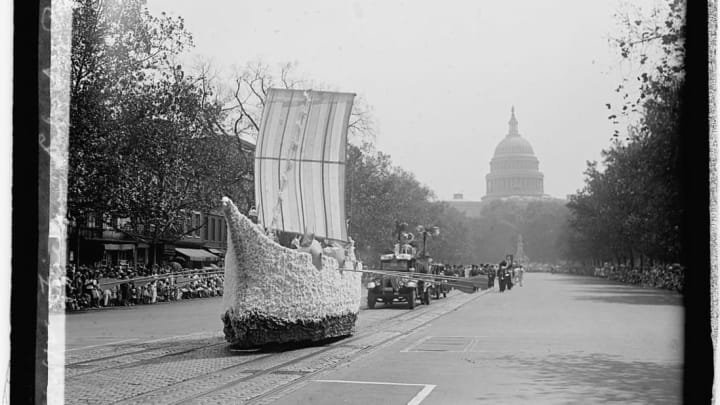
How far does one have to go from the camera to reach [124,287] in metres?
26.9

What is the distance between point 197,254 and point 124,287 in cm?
1293

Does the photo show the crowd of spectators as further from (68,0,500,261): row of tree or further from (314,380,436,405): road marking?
(314,380,436,405): road marking

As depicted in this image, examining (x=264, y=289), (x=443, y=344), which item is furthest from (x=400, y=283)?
(x=264, y=289)

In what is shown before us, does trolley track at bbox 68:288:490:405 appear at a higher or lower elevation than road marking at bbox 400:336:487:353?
higher

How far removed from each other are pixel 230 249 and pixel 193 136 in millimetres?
15248

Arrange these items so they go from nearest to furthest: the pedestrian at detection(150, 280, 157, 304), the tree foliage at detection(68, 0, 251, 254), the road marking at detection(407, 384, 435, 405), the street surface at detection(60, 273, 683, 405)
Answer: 1. the road marking at detection(407, 384, 435, 405)
2. the street surface at detection(60, 273, 683, 405)
3. the tree foliage at detection(68, 0, 251, 254)
4. the pedestrian at detection(150, 280, 157, 304)

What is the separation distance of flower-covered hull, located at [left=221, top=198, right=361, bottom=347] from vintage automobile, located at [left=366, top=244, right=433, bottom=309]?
39.3 ft

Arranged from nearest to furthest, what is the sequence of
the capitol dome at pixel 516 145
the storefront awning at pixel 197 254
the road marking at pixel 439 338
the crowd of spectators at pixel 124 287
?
the road marking at pixel 439 338 < the capitol dome at pixel 516 145 < the crowd of spectators at pixel 124 287 < the storefront awning at pixel 197 254

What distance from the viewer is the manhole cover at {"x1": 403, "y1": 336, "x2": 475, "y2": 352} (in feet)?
41.2

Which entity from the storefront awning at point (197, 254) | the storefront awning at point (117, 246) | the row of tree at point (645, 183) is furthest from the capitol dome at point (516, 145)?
the storefront awning at point (197, 254)

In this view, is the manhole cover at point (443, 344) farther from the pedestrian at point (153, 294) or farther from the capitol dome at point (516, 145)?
the pedestrian at point (153, 294)

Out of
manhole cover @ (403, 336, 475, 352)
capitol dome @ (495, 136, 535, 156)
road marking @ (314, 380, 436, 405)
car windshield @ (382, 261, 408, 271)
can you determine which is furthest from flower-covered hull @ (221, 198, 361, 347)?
car windshield @ (382, 261, 408, 271)

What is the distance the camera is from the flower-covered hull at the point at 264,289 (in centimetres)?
1163

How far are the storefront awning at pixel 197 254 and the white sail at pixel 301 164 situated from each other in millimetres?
26353
